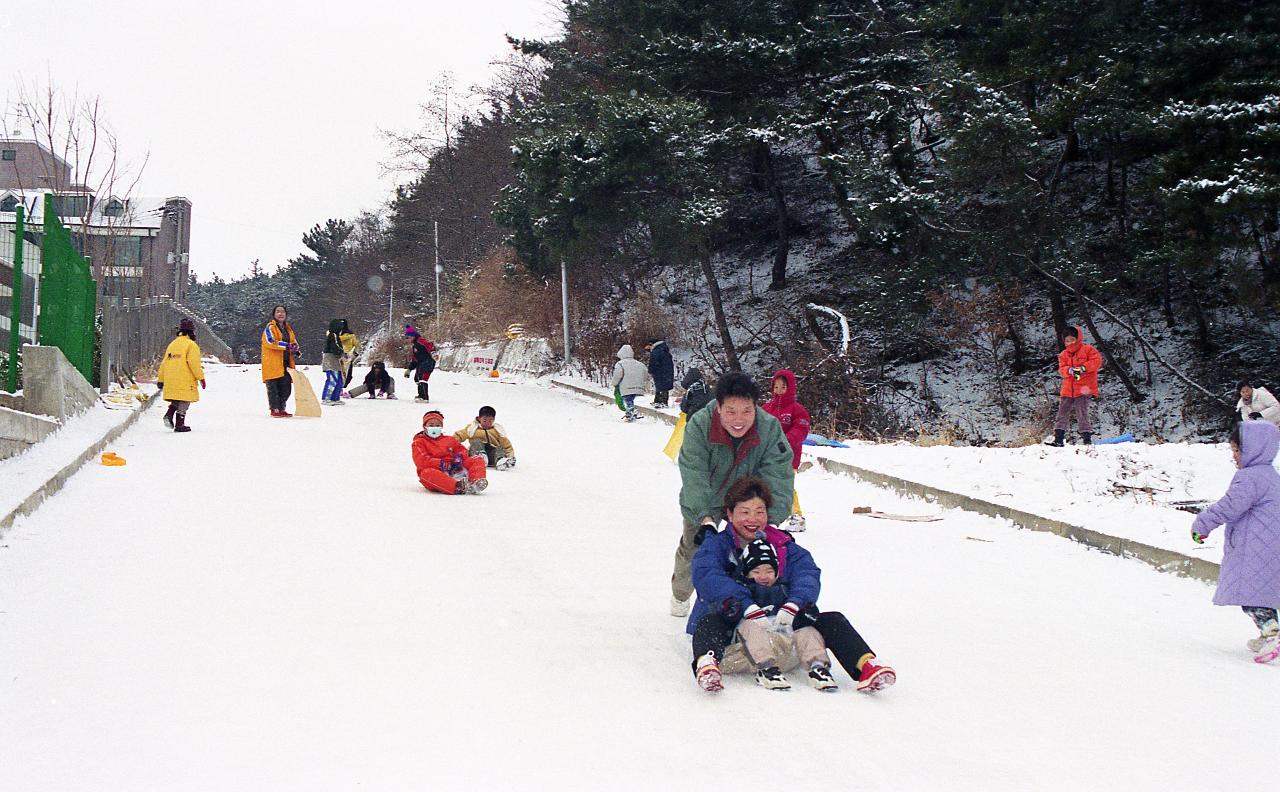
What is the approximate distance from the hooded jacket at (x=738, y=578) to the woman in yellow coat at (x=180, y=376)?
12.3m

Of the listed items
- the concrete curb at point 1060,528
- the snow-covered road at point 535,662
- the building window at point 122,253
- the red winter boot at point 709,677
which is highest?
the building window at point 122,253

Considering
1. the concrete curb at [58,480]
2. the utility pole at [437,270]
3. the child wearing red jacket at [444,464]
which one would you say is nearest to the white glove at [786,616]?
the concrete curb at [58,480]

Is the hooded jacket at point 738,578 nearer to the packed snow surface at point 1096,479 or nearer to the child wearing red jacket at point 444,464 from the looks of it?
the packed snow surface at point 1096,479

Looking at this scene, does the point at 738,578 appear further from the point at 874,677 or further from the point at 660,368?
the point at 660,368

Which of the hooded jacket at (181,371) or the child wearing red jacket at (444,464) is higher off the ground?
the hooded jacket at (181,371)

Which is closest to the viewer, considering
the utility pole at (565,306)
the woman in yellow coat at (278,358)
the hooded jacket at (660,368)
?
the woman in yellow coat at (278,358)

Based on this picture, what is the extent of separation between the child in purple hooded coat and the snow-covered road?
34 centimetres

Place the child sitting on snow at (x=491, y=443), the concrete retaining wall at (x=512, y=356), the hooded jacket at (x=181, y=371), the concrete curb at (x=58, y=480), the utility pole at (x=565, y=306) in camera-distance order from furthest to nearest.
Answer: the concrete retaining wall at (x=512, y=356)
the utility pole at (x=565, y=306)
the hooded jacket at (x=181, y=371)
the child sitting on snow at (x=491, y=443)
the concrete curb at (x=58, y=480)

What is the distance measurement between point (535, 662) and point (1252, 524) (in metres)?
4.22

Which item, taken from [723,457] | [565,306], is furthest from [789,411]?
[565,306]

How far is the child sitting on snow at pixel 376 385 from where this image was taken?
79.8ft

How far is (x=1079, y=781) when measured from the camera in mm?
4430

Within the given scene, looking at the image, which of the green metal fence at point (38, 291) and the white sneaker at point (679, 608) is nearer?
the white sneaker at point (679, 608)

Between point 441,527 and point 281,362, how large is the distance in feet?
33.9
